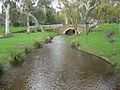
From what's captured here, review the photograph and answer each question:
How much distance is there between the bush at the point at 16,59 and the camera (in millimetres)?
42162

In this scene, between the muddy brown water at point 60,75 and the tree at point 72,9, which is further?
the tree at point 72,9

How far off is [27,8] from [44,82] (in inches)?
3258

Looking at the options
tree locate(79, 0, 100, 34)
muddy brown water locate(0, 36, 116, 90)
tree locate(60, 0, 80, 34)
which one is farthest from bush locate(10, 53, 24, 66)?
tree locate(79, 0, 100, 34)

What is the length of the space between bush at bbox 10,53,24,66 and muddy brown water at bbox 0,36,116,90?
861 millimetres

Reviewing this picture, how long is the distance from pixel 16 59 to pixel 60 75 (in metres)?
10.0

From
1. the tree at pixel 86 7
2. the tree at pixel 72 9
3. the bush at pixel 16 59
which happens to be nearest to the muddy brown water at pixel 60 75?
the bush at pixel 16 59

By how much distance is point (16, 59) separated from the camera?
1745 inches

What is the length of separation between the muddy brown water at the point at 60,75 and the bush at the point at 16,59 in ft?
2.83

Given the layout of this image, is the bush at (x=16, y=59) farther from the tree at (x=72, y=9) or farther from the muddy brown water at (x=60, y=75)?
the tree at (x=72, y=9)

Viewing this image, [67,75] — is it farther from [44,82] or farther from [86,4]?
[86,4]

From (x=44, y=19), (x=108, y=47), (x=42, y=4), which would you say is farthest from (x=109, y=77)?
(x=44, y=19)

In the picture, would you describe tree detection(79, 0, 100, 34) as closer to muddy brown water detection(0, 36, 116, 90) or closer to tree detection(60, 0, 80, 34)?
tree detection(60, 0, 80, 34)

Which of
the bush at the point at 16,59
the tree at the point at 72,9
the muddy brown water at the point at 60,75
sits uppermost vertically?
the tree at the point at 72,9

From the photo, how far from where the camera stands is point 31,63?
44656 millimetres
